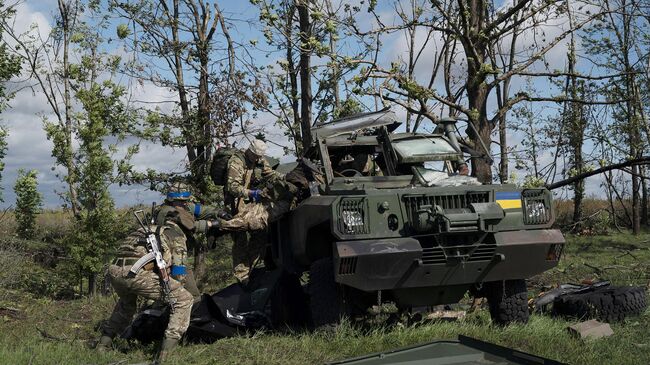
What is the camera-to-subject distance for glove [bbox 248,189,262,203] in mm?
7375

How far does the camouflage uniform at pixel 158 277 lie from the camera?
18.6ft

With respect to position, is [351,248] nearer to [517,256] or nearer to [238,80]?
[517,256]

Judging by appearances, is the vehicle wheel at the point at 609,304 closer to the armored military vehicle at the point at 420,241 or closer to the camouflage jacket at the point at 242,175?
the armored military vehicle at the point at 420,241

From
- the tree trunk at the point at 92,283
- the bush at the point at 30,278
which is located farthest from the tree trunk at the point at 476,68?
the bush at the point at 30,278

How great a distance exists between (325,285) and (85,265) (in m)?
6.18

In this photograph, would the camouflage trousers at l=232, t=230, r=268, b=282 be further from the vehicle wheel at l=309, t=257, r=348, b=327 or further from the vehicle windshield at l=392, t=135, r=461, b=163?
the vehicle wheel at l=309, t=257, r=348, b=327

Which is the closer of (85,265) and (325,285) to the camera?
(325,285)

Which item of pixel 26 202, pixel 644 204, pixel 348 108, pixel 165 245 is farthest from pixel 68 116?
pixel 644 204

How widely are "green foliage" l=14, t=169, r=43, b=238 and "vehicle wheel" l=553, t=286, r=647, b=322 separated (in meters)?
11.7

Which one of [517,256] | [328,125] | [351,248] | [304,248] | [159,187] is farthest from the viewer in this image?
[159,187]

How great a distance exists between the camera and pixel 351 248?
17.4ft

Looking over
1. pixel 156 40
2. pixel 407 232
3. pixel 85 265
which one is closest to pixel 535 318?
pixel 407 232

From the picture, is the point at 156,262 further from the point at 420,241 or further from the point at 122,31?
Answer: the point at 122,31

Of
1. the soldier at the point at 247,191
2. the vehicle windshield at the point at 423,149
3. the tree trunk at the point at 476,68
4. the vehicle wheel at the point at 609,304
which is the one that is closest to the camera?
the vehicle wheel at the point at 609,304
